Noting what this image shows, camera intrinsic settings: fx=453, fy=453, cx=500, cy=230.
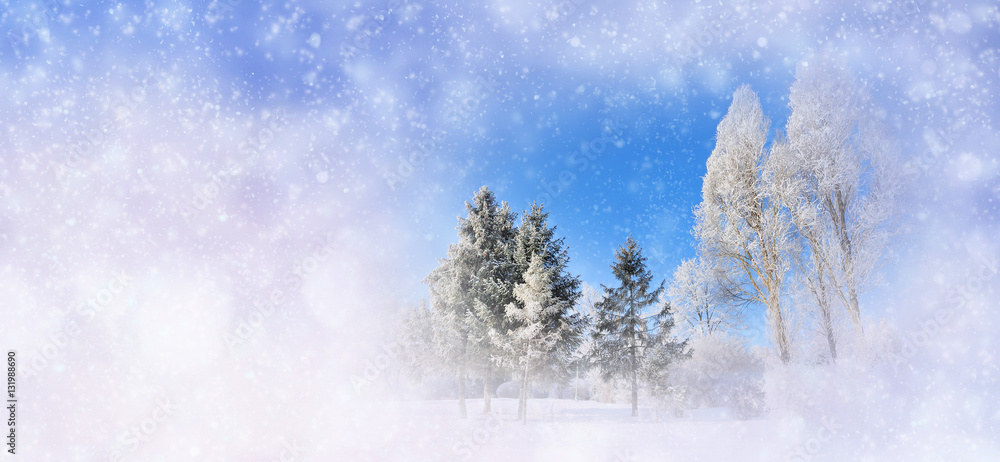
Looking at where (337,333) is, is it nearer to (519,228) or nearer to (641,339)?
(519,228)

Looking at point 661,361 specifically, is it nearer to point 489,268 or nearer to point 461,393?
point 489,268

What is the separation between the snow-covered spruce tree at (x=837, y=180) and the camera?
13500mm

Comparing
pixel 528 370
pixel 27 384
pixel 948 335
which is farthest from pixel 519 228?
pixel 27 384

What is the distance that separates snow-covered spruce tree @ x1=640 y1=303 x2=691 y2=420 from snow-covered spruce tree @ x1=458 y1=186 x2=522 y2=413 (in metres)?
5.94

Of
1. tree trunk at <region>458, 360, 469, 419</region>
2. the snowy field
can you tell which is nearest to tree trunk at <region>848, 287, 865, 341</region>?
the snowy field

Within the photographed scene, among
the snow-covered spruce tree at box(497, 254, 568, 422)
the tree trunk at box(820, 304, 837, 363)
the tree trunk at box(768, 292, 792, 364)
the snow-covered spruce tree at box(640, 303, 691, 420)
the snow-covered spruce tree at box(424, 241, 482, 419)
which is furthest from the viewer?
the snow-covered spruce tree at box(424, 241, 482, 419)

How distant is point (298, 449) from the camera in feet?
30.3

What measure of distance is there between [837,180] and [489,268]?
1225 cm

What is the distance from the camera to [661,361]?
58.7ft

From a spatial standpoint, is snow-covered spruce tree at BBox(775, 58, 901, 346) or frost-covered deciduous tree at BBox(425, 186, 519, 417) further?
frost-covered deciduous tree at BBox(425, 186, 519, 417)

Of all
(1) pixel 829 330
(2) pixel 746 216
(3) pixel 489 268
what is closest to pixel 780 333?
(1) pixel 829 330

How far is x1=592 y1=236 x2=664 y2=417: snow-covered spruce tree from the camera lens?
1805cm

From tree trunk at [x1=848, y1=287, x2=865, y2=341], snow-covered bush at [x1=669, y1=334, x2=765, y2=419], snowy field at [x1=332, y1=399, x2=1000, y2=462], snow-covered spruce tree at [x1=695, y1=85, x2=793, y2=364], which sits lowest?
snowy field at [x1=332, y1=399, x2=1000, y2=462]

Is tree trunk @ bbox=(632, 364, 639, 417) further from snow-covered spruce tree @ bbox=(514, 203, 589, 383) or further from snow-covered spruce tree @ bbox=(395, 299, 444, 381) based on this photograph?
snow-covered spruce tree @ bbox=(395, 299, 444, 381)
